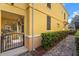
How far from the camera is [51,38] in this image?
7.36ft

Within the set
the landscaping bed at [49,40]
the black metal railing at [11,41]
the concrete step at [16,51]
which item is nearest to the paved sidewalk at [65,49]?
the landscaping bed at [49,40]

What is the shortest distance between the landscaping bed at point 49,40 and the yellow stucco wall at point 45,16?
90 millimetres

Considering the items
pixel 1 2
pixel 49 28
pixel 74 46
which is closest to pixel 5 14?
pixel 1 2

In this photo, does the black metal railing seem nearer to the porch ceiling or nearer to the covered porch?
the covered porch

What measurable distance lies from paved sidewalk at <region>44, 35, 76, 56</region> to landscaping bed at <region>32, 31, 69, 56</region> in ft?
0.23

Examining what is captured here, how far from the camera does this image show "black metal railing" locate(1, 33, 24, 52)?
6.17ft

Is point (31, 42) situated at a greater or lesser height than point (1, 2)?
lesser

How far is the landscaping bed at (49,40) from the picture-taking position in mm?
2070

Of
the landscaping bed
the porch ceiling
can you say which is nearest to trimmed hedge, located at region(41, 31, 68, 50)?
the landscaping bed

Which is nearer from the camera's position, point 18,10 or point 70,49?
point 18,10

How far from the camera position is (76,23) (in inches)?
83.0

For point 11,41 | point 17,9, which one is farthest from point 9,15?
point 11,41

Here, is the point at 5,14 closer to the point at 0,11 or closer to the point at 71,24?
the point at 0,11

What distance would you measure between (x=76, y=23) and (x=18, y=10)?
98cm
